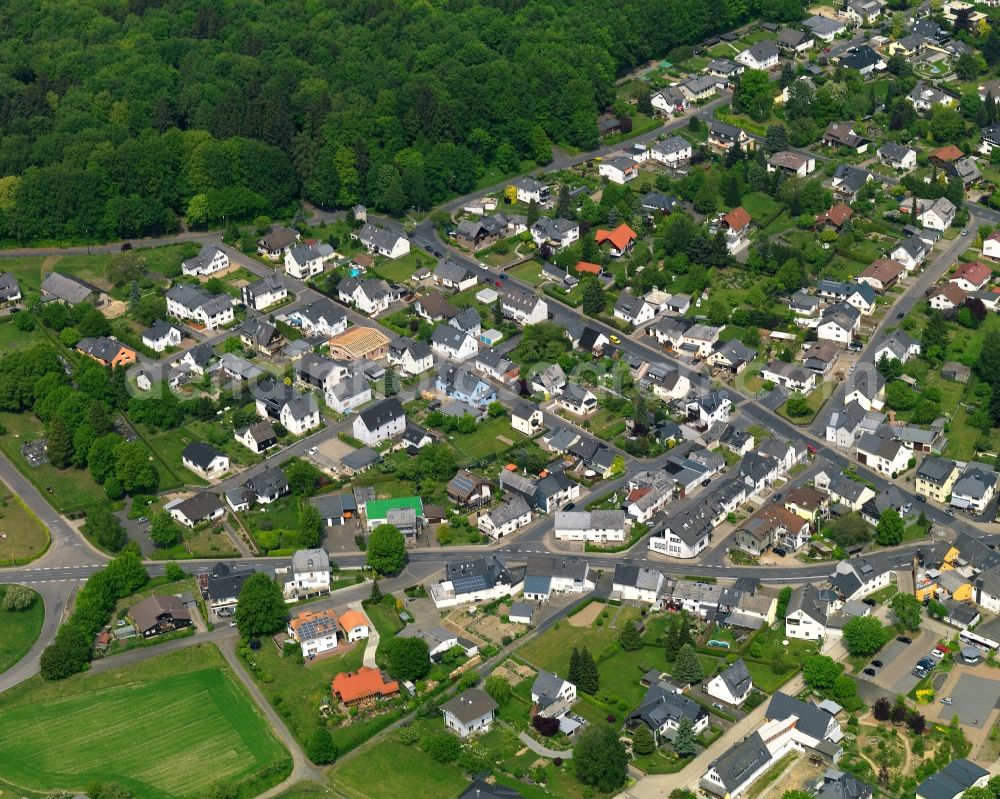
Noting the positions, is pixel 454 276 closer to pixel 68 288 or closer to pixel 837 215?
pixel 68 288

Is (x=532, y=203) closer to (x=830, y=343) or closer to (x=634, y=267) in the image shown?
(x=634, y=267)

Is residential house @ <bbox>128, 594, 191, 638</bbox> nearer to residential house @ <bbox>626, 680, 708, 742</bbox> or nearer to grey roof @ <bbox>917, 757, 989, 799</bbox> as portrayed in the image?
residential house @ <bbox>626, 680, 708, 742</bbox>

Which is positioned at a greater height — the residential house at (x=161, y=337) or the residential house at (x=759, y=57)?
the residential house at (x=759, y=57)

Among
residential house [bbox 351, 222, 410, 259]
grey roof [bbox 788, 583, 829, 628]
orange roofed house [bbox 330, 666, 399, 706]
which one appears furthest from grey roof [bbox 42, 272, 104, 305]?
grey roof [bbox 788, 583, 829, 628]

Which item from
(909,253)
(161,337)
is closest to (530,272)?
(161,337)

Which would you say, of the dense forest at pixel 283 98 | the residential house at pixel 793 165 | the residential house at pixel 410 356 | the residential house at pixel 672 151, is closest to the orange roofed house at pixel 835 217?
the residential house at pixel 793 165

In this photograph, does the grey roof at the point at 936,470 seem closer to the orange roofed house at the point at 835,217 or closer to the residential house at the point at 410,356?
the orange roofed house at the point at 835,217

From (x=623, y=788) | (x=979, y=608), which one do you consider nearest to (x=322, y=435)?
(x=623, y=788)
